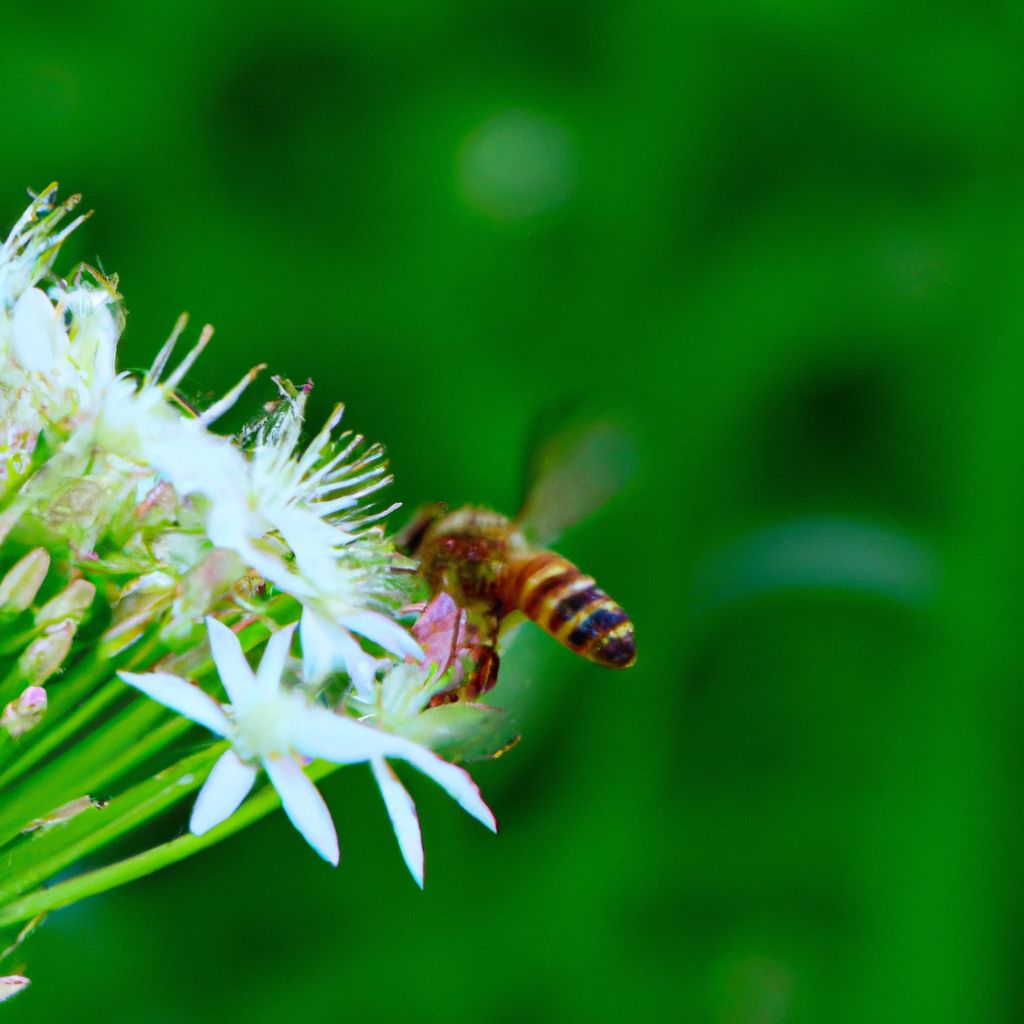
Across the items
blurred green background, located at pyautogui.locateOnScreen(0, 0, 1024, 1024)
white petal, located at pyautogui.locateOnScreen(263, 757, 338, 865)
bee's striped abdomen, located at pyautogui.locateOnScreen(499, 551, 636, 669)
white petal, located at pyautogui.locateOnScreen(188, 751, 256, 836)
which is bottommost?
white petal, located at pyautogui.locateOnScreen(188, 751, 256, 836)

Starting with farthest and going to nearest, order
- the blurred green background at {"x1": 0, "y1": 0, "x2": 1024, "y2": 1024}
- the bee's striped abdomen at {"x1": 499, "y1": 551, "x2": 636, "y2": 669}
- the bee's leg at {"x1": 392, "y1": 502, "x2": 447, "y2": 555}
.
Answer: the blurred green background at {"x1": 0, "y1": 0, "x2": 1024, "y2": 1024} → the bee's leg at {"x1": 392, "y1": 502, "x2": 447, "y2": 555} → the bee's striped abdomen at {"x1": 499, "y1": 551, "x2": 636, "y2": 669}

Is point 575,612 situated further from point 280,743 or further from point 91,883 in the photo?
point 91,883

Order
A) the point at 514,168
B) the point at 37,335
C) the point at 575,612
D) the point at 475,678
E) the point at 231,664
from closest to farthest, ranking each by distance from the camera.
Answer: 1. the point at 231,664
2. the point at 37,335
3. the point at 475,678
4. the point at 575,612
5. the point at 514,168

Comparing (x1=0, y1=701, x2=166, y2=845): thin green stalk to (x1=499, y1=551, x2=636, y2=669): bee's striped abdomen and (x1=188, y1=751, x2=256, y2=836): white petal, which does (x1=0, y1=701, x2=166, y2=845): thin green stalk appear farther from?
(x1=499, y1=551, x2=636, y2=669): bee's striped abdomen

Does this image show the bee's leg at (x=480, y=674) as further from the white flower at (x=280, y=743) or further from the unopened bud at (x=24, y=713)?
the unopened bud at (x=24, y=713)

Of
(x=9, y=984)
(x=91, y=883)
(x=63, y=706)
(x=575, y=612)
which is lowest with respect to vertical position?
(x=9, y=984)

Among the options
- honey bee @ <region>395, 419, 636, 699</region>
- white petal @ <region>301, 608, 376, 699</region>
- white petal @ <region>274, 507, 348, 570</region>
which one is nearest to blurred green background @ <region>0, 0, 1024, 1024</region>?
honey bee @ <region>395, 419, 636, 699</region>

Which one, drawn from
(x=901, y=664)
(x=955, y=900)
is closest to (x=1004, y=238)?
(x=901, y=664)

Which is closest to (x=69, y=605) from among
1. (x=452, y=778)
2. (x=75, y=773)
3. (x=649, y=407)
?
(x=75, y=773)
